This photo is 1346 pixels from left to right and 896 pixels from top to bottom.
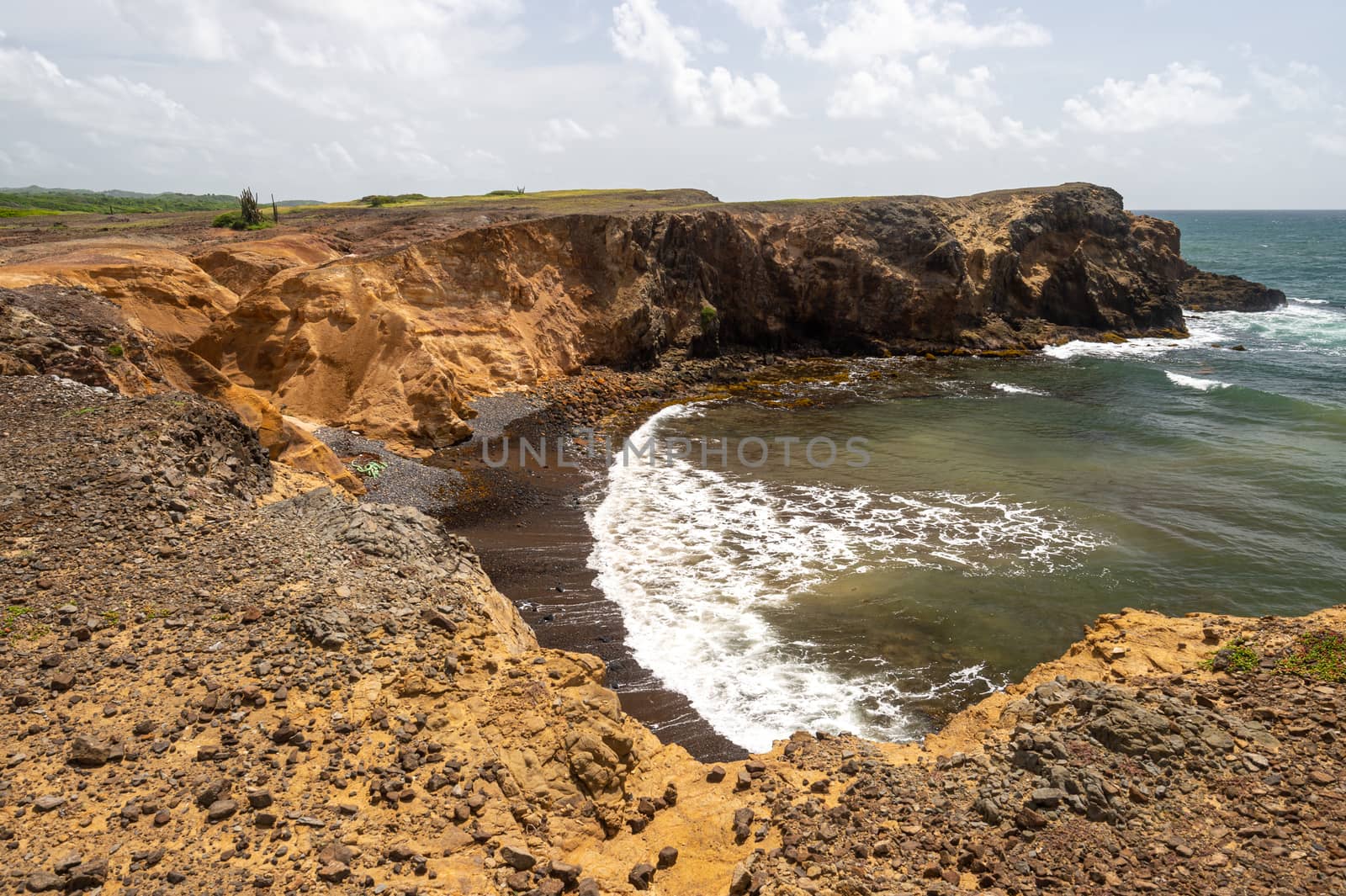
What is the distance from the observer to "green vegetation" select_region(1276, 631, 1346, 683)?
8.23 m

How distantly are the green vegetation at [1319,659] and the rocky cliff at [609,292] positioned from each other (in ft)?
59.3

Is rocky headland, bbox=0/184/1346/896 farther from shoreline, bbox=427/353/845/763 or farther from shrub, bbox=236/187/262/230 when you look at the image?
shrub, bbox=236/187/262/230

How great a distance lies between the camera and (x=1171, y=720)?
7.71 m

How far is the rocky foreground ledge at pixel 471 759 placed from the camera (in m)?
6.05

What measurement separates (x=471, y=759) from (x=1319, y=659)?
9.56 metres

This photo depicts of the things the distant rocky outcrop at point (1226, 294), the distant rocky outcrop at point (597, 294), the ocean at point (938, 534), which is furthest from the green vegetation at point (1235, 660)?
the distant rocky outcrop at point (1226, 294)

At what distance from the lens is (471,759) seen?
7.19m

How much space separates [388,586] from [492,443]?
15.0 metres

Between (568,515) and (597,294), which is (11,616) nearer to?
(568,515)

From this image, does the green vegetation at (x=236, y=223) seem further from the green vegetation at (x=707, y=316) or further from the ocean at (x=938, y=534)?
the ocean at (x=938, y=534)

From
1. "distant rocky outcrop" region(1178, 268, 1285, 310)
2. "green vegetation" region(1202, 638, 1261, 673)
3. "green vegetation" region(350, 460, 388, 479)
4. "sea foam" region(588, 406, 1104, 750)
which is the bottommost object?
"sea foam" region(588, 406, 1104, 750)

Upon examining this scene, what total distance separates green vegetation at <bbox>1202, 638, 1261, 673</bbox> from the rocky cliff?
17430 mm

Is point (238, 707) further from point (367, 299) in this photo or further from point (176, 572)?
point (367, 299)

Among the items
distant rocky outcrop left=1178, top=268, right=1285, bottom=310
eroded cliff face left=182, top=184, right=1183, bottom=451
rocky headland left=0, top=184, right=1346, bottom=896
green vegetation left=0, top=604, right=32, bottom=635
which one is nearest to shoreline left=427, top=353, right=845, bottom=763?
eroded cliff face left=182, top=184, right=1183, bottom=451
